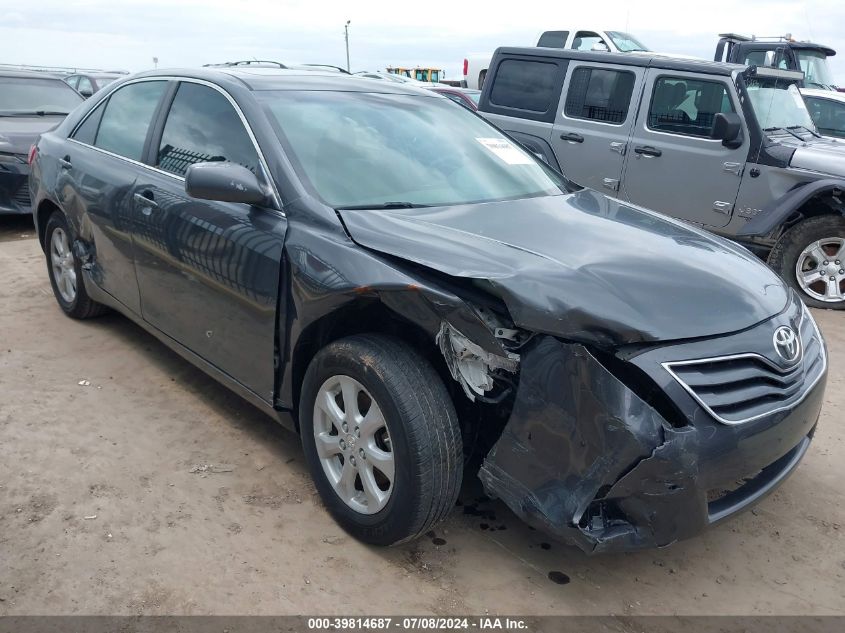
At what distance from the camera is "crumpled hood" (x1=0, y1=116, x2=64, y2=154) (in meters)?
7.49

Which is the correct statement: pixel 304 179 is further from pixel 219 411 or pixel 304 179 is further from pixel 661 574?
pixel 661 574

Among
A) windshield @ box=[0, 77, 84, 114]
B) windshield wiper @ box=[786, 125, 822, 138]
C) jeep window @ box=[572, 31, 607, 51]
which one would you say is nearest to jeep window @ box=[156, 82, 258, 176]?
windshield wiper @ box=[786, 125, 822, 138]

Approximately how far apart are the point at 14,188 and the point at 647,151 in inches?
244

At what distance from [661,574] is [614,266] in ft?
3.70

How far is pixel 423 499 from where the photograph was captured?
95.4 inches

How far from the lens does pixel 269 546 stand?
2.71m

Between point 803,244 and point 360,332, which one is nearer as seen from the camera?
point 360,332

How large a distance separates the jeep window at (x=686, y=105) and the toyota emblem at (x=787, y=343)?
13.8 ft

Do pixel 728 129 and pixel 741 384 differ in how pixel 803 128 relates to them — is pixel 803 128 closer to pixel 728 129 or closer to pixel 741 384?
pixel 728 129

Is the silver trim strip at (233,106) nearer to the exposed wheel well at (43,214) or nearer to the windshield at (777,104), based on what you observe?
the exposed wheel well at (43,214)

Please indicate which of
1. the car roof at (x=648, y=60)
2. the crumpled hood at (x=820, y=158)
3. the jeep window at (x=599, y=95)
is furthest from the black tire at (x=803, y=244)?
the jeep window at (x=599, y=95)

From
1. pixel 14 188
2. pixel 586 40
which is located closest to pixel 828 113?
pixel 586 40

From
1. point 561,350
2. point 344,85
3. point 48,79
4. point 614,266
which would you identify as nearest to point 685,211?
point 344,85

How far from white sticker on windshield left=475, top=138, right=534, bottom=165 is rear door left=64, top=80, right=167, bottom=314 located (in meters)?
1.70
